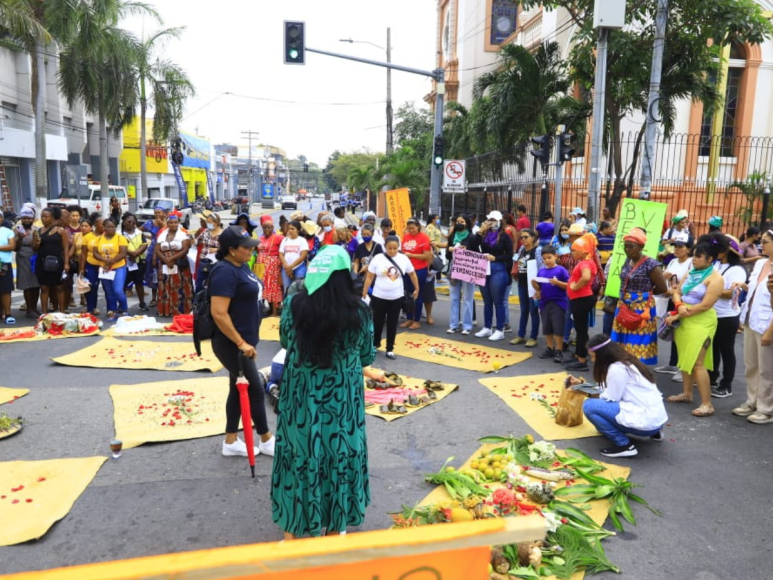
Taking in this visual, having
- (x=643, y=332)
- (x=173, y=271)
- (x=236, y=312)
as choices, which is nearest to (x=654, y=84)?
(x=643, y=332)

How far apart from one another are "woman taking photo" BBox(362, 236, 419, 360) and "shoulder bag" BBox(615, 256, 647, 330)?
2.75m

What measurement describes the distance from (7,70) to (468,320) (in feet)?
103

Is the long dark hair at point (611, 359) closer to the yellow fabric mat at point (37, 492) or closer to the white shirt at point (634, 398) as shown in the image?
the white shirt at point (634, 398)

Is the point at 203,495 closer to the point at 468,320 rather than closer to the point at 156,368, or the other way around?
the point at 156,368

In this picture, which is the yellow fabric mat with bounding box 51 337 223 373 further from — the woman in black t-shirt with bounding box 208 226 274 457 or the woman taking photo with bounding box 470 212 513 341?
the woman taking photo with bounding box 470 212 513 341

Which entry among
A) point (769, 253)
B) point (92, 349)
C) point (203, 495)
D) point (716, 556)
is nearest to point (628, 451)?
point (716, 556)

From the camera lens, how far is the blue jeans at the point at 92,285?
34.9 ft

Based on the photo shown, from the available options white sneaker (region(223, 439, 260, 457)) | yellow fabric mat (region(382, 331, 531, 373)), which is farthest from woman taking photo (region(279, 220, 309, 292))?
white sneaker (region(223, 439, 260, 457))

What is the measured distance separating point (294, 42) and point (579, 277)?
10.4 meters

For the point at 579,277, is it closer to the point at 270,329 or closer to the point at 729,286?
the point at 729,286

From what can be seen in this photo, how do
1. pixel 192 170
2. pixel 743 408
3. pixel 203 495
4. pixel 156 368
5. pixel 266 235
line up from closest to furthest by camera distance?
pixel 203 495 < pixel 743 408 < pixel 156 368 < pixel 266 235 < pixel 192 170

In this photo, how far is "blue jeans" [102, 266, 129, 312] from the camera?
410 inches

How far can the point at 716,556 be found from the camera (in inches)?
154

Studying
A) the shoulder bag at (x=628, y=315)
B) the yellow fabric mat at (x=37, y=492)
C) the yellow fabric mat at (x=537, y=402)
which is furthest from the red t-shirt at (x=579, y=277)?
the yellow fabric mat at (x=37, y=492)
